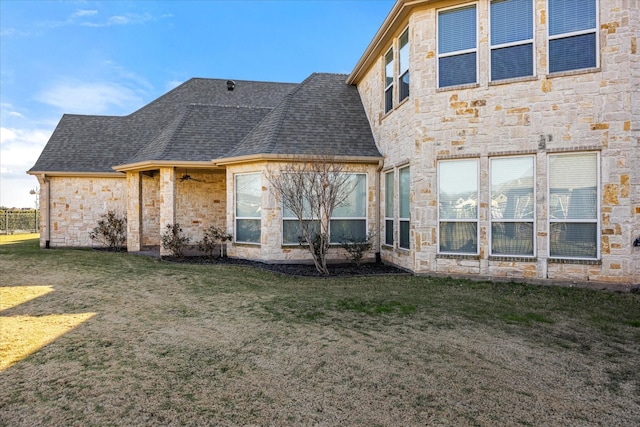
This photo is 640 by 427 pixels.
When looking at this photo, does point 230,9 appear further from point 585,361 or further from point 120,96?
point 585,361

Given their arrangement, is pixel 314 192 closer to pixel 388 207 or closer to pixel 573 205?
pixel 388 207

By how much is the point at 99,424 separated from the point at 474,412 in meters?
2.79

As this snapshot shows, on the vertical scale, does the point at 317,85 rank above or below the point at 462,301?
above

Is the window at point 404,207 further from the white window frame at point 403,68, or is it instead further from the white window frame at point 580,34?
the white window frame at point 580,34

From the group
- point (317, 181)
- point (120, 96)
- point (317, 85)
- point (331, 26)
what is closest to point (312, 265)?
point (317, 181)

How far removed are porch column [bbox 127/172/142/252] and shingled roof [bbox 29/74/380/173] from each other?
2.76ft

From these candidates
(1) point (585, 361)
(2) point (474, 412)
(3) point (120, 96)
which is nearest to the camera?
(2) point (474, 412)

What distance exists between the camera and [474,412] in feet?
9.36

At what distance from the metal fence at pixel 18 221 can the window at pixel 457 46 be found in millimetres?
28127

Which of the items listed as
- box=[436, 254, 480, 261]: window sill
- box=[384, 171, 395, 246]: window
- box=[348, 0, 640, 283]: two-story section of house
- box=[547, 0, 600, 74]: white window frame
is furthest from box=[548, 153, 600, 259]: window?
box=[384, 171, 395, 246]: window

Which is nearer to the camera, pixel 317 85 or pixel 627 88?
pixel 627 88

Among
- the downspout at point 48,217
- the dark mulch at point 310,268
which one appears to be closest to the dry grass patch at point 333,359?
the dark mulch at point 310,268

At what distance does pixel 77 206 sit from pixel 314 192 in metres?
11.0

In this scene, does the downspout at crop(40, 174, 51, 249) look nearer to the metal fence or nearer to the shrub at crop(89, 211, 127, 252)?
the shrub at crop(89, 211, 127, 252)
